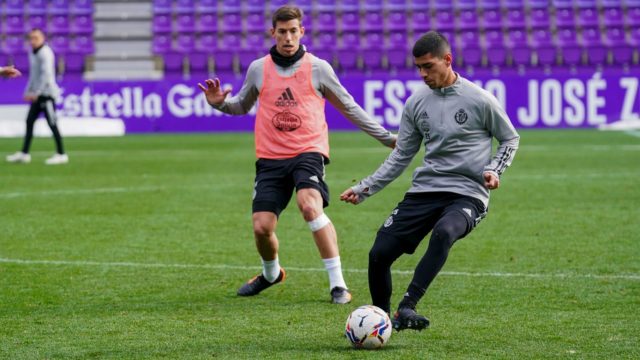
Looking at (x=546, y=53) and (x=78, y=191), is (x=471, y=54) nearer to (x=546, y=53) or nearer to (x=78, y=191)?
(x=546, y=53)

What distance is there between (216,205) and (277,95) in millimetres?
6270

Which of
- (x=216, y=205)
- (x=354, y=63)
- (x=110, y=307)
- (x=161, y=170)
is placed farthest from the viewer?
(x=354, y=63)

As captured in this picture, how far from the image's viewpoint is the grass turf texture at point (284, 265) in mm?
6445

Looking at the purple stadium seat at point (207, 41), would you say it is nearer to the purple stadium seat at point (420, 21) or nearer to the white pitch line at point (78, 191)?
the purple stadium seat at point (420, 21)

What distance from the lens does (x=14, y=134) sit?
30344 millimetres

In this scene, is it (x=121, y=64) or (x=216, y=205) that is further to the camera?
(x=121, y=64)

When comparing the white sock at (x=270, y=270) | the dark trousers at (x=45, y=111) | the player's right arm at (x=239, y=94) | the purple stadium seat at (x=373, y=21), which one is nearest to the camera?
the player's right arm at (x=239, y=94)

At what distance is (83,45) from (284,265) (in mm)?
28181

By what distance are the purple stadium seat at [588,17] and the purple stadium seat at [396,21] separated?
539 cm

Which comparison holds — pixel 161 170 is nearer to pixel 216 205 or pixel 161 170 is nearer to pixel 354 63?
pixel 216 205

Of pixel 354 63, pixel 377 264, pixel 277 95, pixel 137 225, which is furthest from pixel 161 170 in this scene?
pixel 354 63

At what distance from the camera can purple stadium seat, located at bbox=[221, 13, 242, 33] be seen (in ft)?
120

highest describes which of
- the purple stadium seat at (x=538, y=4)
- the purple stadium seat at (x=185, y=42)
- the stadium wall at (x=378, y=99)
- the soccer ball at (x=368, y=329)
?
the soccer ball at (x=368, y=329)

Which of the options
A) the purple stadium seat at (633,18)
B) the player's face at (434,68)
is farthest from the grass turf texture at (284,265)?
the purple stadium seat at (633,18)
